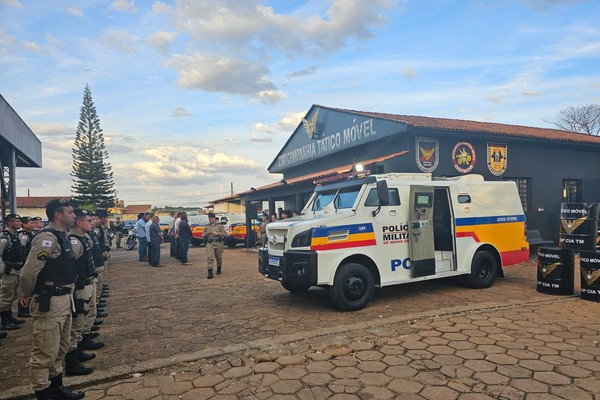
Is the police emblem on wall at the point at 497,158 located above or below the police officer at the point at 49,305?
above

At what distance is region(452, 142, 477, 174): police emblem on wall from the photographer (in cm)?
1348

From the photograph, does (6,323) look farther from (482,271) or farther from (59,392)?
(482,271)

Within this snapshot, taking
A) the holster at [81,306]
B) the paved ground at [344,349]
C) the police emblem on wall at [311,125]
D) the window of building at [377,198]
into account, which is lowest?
the paved ground at [344,349]

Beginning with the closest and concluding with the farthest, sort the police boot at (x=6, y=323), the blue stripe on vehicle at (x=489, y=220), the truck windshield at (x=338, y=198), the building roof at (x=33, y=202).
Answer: the police boot at (x=6, y=323)
the truck windshield at (x=338, y=198)
the blue stripe on vehicle at (x=489, y=220)
the building roof at (x=33, y=202)

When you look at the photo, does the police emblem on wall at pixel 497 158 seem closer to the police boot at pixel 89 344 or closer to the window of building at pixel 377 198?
the window of building at pixel 377 198

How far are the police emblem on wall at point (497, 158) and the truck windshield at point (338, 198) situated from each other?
8.84 meters

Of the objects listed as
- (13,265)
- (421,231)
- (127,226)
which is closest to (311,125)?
(421,231)

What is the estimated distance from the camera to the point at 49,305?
369 centimetres

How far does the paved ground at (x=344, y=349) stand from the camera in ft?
12.3

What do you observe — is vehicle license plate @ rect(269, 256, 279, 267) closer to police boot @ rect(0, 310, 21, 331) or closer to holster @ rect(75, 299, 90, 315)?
holster @ rect(75, 299, 90, 315)

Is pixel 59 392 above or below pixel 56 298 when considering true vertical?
below

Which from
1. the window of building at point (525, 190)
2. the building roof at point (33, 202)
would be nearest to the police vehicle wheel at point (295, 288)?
the window of building at point (525, 190)

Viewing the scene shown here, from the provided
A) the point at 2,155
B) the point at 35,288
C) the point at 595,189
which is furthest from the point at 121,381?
the point at 595,189

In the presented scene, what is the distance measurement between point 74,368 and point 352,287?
4.10 metres
